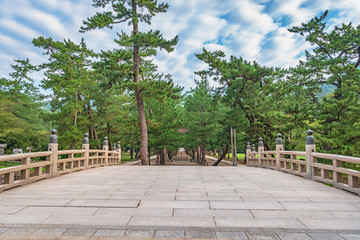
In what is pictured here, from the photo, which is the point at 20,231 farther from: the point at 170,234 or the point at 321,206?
the point at 321,206

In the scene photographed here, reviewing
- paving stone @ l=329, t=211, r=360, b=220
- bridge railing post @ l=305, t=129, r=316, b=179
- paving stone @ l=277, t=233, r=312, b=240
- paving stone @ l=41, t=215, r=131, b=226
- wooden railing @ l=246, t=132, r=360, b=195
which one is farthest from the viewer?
bridge railing post @ l=305, t=129, r=316, b=179

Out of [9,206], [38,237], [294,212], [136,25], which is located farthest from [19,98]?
[294,212]

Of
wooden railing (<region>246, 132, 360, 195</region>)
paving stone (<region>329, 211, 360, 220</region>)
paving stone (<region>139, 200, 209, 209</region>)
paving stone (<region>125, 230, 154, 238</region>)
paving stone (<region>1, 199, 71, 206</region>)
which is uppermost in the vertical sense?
wooden railing (<region>246, 132, 360, 195</region>)

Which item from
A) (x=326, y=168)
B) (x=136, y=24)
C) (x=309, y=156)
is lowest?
(x=326, y=168)

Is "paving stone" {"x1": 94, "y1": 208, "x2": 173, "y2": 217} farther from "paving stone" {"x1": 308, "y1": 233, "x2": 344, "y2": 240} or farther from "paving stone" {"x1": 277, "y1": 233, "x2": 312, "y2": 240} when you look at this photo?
"paving stone" {"x1": 308, "y1": 233, "x2": 344, "y2": 240}

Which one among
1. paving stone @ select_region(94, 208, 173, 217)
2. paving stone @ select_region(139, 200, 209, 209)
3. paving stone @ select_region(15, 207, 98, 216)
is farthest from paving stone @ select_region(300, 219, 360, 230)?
paving stone @ select_region(15, 207, 98, 216)

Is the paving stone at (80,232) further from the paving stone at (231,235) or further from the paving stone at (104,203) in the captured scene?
the paving stone at (231,235)

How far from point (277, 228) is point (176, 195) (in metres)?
1.97

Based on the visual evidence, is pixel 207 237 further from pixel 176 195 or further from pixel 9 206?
pixel 9 206

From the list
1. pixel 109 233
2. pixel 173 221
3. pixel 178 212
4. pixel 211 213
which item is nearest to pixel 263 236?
pixel 211 213

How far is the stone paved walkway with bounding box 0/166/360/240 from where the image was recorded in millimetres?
2480

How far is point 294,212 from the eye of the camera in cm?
319

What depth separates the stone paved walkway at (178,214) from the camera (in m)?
2.48

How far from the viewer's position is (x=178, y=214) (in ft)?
9.99
